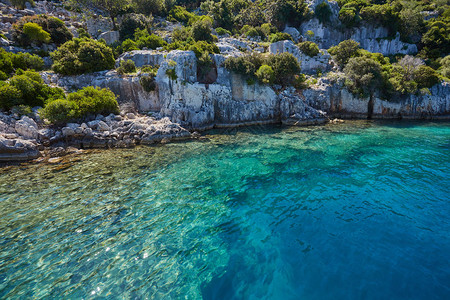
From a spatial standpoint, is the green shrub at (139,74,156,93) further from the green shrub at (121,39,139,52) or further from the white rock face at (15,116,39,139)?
the white rock face at (15,116,39,139)

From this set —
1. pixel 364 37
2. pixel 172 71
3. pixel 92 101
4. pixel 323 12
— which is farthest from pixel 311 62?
pixel 92 101

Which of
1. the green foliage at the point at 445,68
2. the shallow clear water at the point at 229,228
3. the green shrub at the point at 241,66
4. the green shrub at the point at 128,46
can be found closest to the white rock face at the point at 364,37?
the green foliage at the point at 445,68

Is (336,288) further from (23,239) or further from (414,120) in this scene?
(414,120)

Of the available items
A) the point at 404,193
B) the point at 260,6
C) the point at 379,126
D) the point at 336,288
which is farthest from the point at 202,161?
the point at 260,6

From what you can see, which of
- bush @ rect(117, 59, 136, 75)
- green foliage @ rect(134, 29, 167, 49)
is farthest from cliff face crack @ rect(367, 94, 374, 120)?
bush @ rect(117, 59, 136, 75)

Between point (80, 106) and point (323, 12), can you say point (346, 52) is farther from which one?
point (80, 106)

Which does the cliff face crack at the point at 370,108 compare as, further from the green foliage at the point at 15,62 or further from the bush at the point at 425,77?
the green foliage at the point at 15,62
